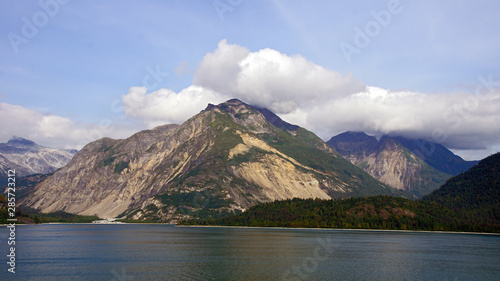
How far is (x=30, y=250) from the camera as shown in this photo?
516 feet

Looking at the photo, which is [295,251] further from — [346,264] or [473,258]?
[473,258]

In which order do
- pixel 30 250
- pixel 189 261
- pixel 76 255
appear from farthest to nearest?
pixel 30 250, pixel 76 255, pixel 189 261

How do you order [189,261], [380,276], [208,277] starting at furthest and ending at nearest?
[189,261], [380,276], [208,277]

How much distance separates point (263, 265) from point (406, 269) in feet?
139

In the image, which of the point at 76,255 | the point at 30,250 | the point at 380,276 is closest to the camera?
the point at 380,276

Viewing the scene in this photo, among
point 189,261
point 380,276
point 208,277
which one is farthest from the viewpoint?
→ point 189,261

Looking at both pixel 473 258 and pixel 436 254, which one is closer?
pixel 473 258

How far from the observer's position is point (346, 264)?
127062 mm

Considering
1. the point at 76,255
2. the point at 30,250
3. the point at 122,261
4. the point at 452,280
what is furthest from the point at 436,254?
the point at 30,250

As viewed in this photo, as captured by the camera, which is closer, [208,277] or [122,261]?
[208,277]

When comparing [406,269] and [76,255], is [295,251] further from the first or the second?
[76,255]

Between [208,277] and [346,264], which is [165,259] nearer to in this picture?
[208,277]

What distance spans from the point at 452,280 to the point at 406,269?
670 inches

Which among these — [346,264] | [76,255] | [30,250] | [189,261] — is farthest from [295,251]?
[30,250]
